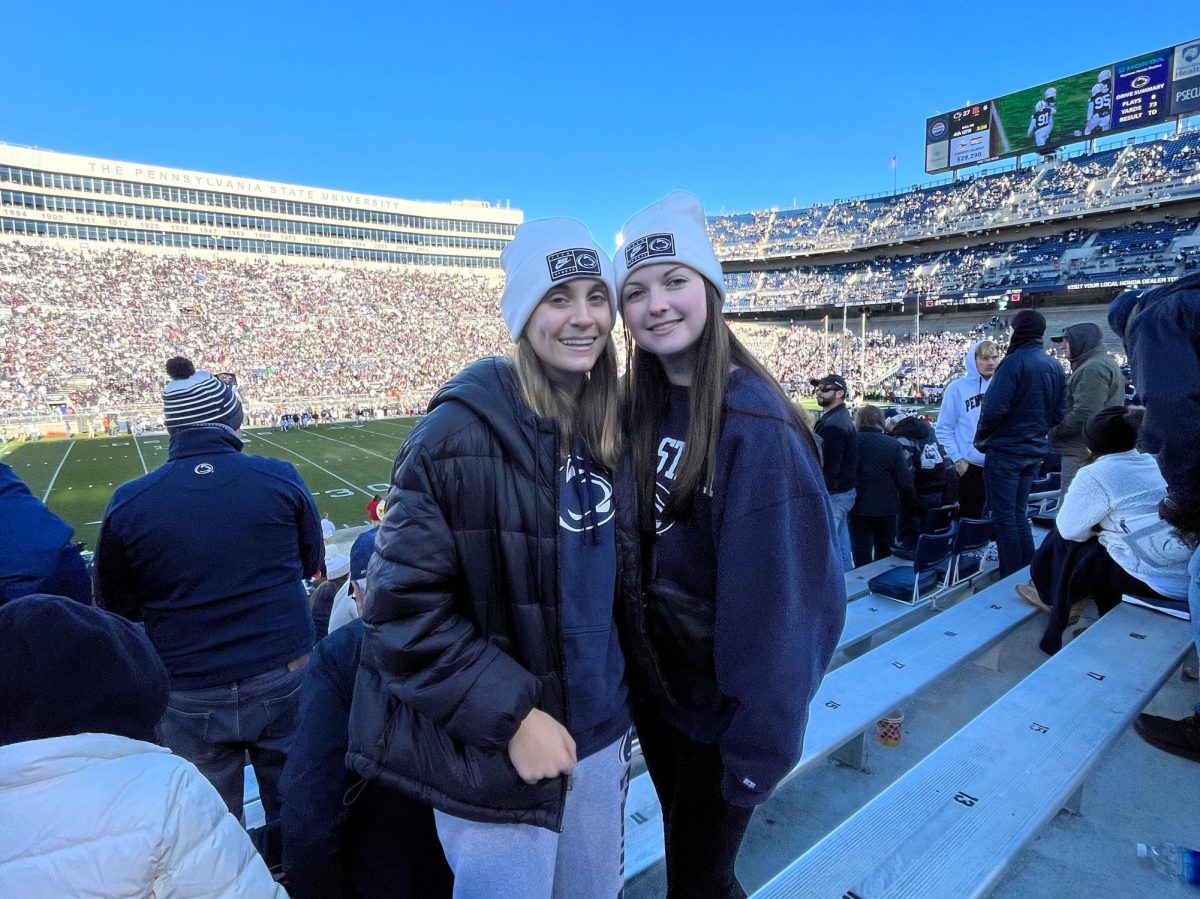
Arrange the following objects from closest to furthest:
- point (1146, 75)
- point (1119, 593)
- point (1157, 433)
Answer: point (1157, 433) < point (1119, 593) < point (1146, 75)

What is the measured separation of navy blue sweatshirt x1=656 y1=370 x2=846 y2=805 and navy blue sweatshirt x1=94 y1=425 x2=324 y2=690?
1.71m

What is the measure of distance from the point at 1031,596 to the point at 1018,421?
3.82 ft

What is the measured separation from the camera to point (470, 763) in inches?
49.0

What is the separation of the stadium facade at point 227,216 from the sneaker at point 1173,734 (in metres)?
43.1

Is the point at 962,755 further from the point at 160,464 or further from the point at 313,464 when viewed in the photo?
the point at 313,464

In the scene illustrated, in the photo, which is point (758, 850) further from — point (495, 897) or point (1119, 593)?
→ point (1119, 593)

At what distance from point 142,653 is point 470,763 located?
648 millimetres

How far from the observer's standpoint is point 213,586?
7.32 feet

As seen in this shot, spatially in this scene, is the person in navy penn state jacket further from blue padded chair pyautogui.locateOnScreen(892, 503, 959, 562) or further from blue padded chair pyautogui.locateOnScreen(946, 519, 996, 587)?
blue padded chair pyautogui.locateOnScreen(892, 503, 959, 562)

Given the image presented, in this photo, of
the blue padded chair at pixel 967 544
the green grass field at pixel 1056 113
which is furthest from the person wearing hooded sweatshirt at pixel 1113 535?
the green grass field at pixel 1056 113

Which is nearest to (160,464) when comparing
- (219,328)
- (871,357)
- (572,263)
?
(572,263)

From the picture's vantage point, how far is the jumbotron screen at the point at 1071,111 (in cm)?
3853

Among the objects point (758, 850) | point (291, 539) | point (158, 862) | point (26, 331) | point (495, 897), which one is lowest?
point (758, 850)

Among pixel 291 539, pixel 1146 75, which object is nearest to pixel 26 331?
pixel 291 539
